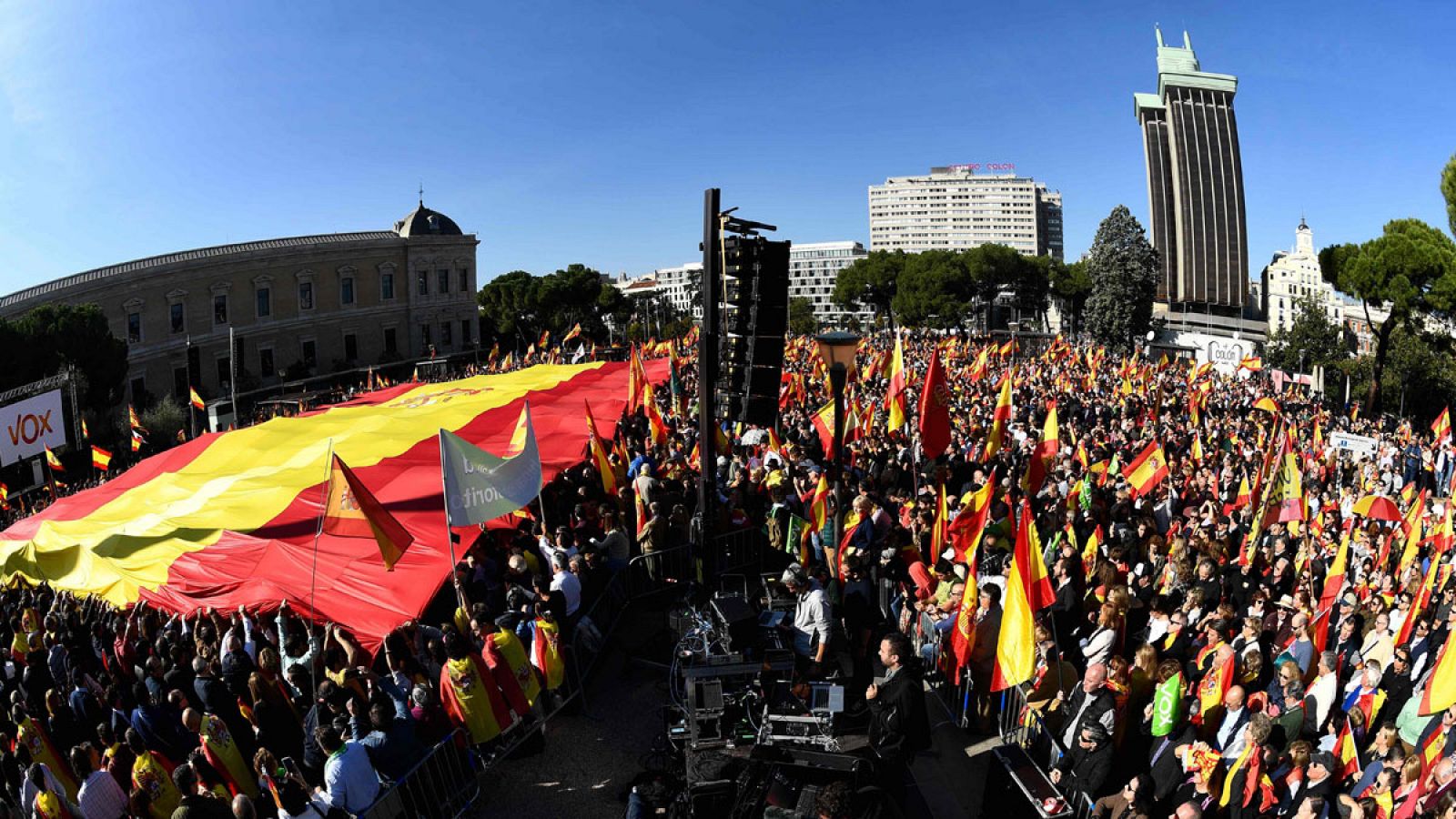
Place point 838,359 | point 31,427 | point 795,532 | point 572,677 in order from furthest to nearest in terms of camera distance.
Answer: point 31,427, point 795,532, point 838,359, point 572,677

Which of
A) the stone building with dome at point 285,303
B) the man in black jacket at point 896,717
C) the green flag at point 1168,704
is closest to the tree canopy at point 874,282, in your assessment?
the stone building with dome at point 285,303

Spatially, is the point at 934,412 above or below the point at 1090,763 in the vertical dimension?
above

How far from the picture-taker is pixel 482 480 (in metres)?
9.18

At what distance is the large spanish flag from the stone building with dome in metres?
32.0

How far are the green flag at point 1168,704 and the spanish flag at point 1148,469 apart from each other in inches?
279

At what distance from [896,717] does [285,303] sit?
193 feet

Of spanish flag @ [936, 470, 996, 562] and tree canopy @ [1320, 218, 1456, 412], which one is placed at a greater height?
tree canopy @ [1320, 218, 1456, 412]

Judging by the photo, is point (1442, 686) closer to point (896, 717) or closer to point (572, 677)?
point (896, 717)

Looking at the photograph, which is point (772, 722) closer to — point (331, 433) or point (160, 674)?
point (160, 674)

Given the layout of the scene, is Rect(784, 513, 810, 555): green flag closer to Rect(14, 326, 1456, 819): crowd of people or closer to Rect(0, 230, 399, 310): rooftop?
Rect(14, 326, 1456, 819): crowd of people

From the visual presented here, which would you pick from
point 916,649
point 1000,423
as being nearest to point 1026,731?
point 916,649

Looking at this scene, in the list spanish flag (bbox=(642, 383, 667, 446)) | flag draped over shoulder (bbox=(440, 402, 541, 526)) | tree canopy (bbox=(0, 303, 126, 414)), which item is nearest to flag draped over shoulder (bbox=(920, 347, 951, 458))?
spanish flag (bbox=(642, 383, 667, 446))

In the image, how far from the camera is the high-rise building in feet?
412

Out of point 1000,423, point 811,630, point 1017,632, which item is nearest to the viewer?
point 1017,632
